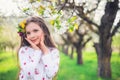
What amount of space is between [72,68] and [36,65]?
0.79m

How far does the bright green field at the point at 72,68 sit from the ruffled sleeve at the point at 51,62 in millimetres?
192

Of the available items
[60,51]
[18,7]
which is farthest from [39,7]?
[60,51]

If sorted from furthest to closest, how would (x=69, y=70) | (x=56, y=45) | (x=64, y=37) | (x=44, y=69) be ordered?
(x=64, y=37) → (x=69, y=70) → (x=56, y=45) → (x=44, y=69)

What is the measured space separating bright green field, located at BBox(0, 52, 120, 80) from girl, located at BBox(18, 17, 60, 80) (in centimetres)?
24

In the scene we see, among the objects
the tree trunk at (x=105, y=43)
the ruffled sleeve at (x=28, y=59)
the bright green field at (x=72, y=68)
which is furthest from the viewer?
the tree trunk at (x=105, y=43)

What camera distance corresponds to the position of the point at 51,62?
407cm

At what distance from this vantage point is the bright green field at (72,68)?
4.41 metres

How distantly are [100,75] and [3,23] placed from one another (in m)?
1.31

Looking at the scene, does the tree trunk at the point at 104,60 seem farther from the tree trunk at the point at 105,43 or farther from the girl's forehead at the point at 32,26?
the girl's forehead at the point at 32,26

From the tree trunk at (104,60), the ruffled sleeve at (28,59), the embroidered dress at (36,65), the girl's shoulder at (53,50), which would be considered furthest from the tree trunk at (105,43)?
the ruffled sleeve at (28,59)

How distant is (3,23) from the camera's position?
443 centimetres

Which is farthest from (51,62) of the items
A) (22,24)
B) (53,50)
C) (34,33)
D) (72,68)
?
(72,68)

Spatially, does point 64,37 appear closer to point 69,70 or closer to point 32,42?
point 69,70

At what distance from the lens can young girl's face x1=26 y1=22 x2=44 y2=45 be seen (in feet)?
13.5
